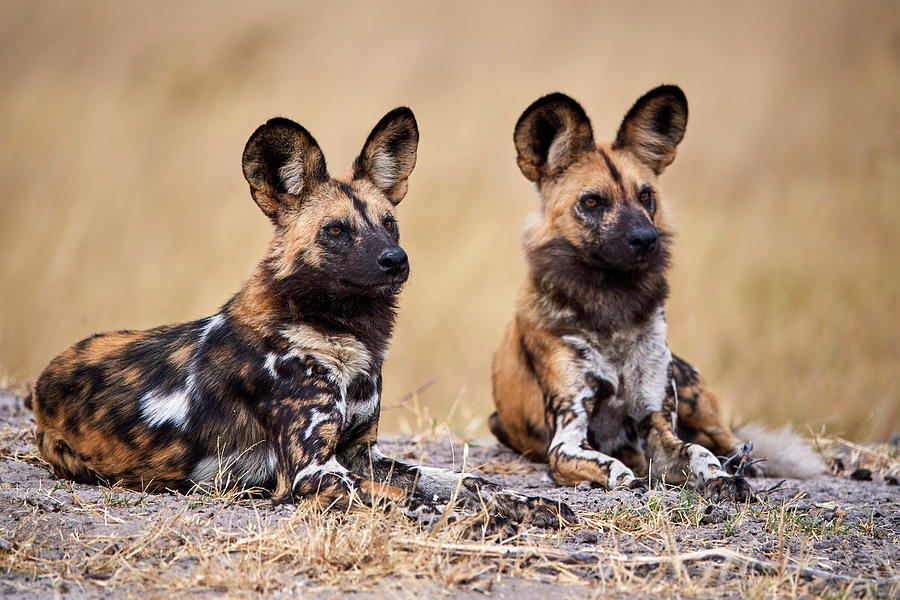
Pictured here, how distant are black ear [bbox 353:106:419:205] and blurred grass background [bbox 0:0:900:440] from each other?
2.69 m

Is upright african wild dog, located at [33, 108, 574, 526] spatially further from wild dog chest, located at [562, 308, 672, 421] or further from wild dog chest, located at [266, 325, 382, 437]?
wild dog chest, located at [562, 308, 672, 421]

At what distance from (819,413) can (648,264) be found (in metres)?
3.13

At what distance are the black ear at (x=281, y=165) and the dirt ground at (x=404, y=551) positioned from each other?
122 cm

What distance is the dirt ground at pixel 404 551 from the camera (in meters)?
2.46

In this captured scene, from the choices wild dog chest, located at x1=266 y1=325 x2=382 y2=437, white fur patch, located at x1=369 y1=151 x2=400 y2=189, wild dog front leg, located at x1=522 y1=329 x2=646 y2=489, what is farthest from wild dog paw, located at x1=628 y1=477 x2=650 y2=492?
white fur patch, located at x1=369 y1=151 x2=400 y2=189

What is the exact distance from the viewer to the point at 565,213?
4.59m

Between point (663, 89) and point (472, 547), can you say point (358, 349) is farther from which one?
point (663, 89)

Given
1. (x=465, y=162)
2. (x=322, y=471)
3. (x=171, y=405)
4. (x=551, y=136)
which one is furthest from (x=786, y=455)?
(x=465, y=162)

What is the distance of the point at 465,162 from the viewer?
348 inches

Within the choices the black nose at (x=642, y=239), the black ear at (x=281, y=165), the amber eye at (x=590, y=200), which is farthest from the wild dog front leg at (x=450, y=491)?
the amber eye at (x=590, y=200)

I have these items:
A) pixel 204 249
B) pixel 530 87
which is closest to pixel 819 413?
pixel 530 87

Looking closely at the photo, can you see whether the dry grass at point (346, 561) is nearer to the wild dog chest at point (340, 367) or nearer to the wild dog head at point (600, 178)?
the wild dog chest at point (340, 367)

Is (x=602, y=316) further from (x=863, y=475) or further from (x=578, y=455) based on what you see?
(x=863, y=475)

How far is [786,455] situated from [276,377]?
2765mm
